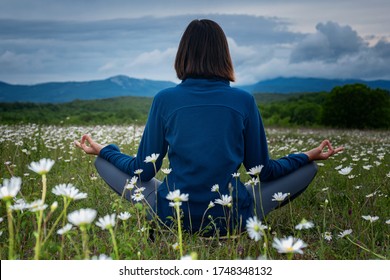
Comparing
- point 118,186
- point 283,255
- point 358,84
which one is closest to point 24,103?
point 358,84

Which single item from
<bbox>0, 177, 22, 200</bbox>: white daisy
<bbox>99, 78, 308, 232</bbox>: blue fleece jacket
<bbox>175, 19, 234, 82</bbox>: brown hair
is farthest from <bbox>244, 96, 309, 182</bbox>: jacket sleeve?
<bbox>0, 177, 22, 200</bbox>: white daisy

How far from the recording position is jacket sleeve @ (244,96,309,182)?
272 centimetres

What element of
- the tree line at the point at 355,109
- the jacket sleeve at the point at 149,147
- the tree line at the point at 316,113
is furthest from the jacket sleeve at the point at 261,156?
the tree line at the point at 355,109

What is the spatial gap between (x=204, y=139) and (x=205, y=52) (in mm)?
479

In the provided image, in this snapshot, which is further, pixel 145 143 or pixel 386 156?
pixel 386 156

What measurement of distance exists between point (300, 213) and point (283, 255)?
3.25ft

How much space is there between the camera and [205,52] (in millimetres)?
2680

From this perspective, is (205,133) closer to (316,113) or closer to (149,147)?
(149,147)

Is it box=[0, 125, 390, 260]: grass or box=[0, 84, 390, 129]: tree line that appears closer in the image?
box=[0, 125, 390, 260]: grass

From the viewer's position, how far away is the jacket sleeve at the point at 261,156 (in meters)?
2.72

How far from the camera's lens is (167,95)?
2.67 m

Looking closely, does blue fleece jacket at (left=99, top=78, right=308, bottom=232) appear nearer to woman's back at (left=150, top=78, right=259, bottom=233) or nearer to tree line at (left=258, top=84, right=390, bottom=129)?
woman's back at (left=150, top=78, right=259, bottom=233)

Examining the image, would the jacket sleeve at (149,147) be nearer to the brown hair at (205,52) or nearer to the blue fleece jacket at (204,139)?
the blue fleece jacket at (204,139)
